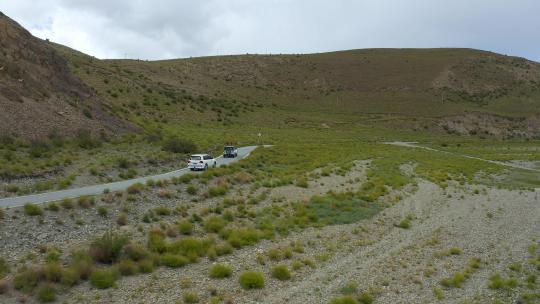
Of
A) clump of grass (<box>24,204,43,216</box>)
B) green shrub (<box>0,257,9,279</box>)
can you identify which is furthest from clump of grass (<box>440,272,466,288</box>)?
clump of grass (<box>24,204,43,216</box>)

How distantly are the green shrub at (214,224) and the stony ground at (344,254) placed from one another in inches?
74.5

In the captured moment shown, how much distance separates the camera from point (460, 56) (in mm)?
144750

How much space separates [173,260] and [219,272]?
189 centimetres

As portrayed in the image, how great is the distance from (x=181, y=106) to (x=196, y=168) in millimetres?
48823

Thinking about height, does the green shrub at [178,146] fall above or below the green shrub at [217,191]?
above

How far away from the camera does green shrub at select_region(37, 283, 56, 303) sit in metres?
12.3

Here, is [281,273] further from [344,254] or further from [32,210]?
[32,210]

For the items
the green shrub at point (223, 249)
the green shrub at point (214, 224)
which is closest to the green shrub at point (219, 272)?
the green shrub at point (223, 249)

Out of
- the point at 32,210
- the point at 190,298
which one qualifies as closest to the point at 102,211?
the point at 32,210

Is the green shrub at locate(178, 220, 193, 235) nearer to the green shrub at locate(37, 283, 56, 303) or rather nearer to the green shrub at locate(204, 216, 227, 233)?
the green shrub at locate(204, 216, 227, 233)

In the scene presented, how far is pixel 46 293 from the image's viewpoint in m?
12.4

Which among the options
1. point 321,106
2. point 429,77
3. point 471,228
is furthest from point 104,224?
point 429,77

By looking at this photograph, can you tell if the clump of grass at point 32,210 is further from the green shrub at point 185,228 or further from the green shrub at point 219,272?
the green shrub at point 219,272

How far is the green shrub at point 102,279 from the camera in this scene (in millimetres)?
13578
